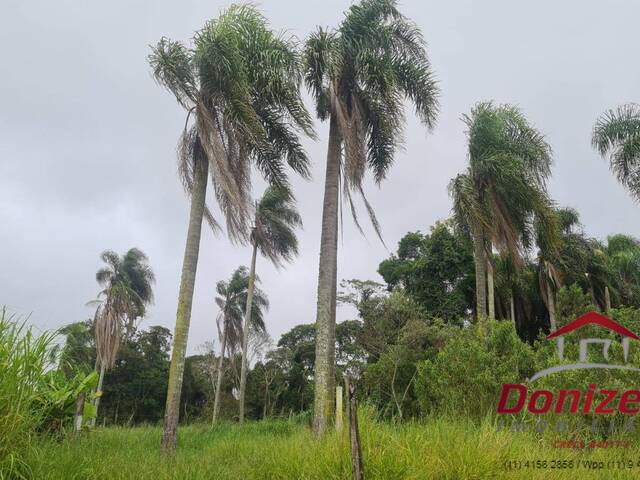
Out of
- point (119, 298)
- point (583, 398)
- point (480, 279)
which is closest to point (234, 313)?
point (119, 298)

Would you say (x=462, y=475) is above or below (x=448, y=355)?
below

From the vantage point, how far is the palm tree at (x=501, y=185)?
12.7 m

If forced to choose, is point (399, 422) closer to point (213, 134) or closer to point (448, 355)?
point (448, 355)

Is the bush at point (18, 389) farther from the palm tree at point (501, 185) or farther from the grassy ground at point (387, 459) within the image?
the palm tree at point (501, 185)

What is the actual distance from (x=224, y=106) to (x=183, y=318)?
4.19m

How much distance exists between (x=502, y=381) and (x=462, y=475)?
5034mm

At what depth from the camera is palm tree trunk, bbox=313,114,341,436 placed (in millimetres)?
9031

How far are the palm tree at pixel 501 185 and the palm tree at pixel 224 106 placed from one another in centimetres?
511

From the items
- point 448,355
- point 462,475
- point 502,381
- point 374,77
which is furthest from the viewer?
point 374,77

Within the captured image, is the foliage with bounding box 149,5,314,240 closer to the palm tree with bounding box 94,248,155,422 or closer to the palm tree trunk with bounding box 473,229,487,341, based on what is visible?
the palm tree trunk with bounding box 473,229,487,341

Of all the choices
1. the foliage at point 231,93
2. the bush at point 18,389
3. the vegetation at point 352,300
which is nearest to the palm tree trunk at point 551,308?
the vegetation at point 352,300

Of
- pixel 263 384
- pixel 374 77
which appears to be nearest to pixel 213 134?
pixel 374 77

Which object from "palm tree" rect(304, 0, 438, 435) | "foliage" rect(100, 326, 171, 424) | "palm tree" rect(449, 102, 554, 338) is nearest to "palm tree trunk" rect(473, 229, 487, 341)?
"palm tree" rect(449, 102, 554, 338)

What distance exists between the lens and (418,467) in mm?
4270
